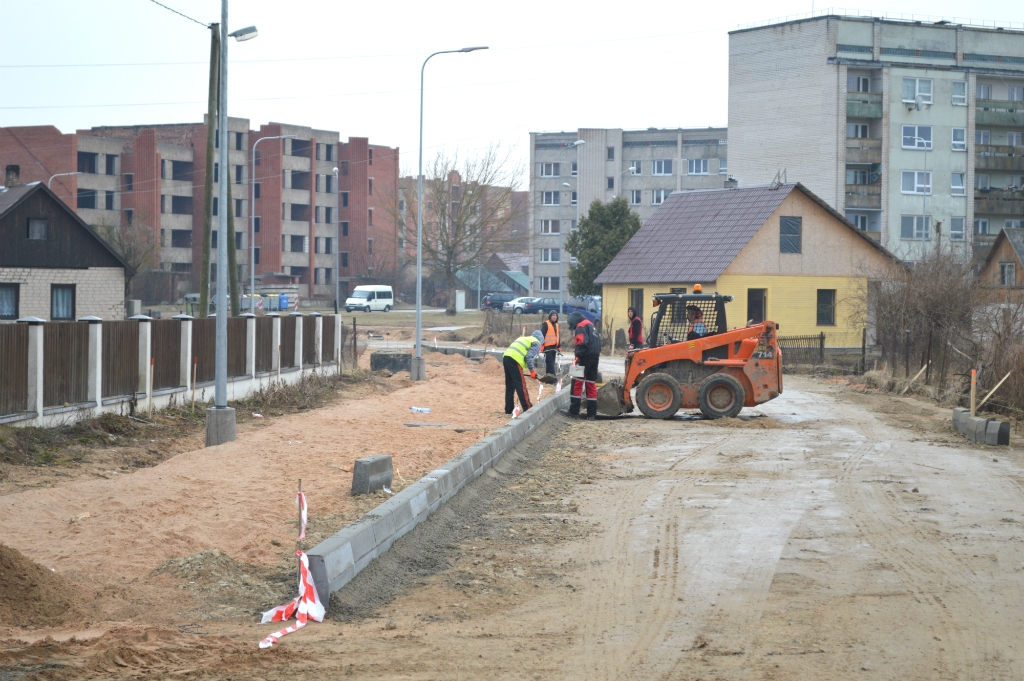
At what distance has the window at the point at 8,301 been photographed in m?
34.7

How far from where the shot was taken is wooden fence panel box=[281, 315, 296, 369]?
2491 cm

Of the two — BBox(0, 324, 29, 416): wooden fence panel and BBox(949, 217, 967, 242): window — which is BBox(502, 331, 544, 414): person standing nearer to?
BBox(0, 324, 29, 416): wooden fence panel

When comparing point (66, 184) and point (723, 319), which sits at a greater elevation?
point (66, 184)

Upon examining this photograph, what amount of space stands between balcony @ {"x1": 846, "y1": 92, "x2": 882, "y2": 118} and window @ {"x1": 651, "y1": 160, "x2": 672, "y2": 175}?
31898 millimetres

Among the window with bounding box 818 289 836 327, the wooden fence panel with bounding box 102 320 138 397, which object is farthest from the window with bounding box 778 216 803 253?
the wooden fence panel with bounding box 102 320 138 397

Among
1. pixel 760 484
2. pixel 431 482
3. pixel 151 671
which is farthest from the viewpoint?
pixel 760 484

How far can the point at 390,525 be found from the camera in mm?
8406

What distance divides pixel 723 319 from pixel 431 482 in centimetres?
1044

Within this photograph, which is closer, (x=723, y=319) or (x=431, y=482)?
(x=431, y=482)

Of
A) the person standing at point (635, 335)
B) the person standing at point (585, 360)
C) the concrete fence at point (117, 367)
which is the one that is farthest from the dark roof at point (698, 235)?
the person standing at point (585, 360)

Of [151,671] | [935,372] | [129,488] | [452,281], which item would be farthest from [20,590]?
[452,281]

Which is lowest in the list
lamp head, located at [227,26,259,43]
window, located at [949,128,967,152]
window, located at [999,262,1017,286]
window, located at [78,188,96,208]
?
window, located at [999,262,1017,286]

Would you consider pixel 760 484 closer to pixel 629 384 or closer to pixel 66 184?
pixel 629 384

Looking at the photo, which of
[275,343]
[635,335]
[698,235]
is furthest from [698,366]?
[698,235]
